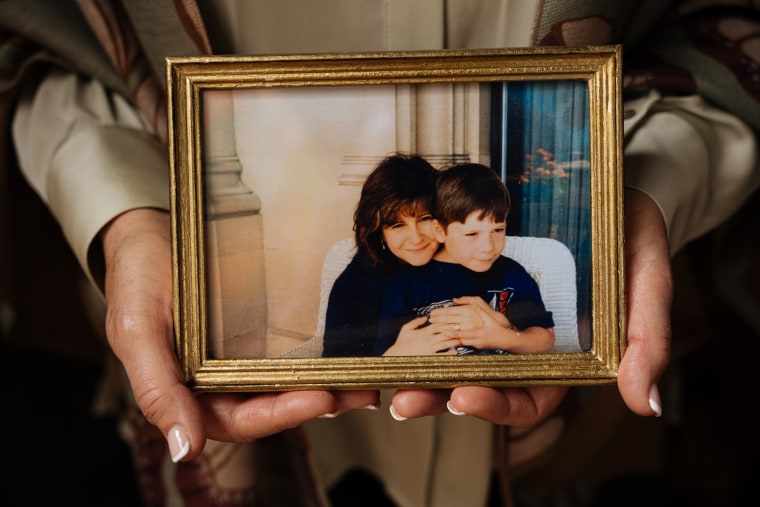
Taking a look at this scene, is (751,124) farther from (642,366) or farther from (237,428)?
(237,428)

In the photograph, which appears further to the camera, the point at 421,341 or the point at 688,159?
the point at 688,159

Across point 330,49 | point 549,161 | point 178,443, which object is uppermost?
point 330,49

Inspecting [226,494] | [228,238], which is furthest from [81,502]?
[228,238]

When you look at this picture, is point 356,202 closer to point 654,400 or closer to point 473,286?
point 473,286

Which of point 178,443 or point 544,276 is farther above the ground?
point 544,276

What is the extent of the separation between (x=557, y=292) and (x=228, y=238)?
0.91ft

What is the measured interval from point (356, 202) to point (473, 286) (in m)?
0.12

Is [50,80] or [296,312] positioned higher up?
[50,80]

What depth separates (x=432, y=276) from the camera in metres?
0.55

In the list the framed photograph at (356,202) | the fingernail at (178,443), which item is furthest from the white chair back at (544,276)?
the fingernail at (178,443)

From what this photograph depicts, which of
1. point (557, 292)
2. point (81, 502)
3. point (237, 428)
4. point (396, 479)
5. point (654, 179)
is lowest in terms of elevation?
point (81, 502)

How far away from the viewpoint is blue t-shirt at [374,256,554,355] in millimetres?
552

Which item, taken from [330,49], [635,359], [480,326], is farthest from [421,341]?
[330,49]

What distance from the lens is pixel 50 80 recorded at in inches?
29.7
